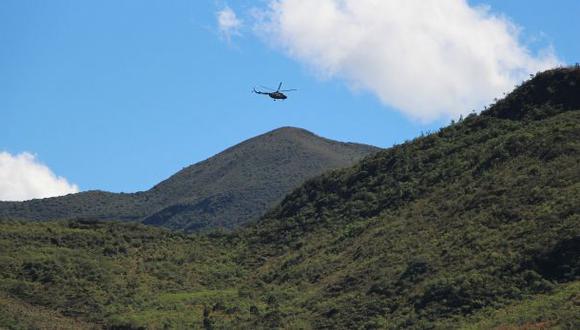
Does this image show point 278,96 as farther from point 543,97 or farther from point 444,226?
point 543,97

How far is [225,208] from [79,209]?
105 ft

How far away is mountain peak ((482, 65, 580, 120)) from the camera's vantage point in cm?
8575

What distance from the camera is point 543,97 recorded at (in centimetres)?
8900

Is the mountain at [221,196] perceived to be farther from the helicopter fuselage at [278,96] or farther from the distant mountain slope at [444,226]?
the helicopter fuselage at [278,96]

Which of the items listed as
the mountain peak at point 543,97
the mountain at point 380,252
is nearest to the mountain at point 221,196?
the mountain at point 380,252

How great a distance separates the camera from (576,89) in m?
85.5

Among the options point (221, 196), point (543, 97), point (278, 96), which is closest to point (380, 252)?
point (278, 96)

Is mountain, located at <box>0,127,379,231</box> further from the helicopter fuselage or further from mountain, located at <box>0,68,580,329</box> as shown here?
the helicopter fuselage

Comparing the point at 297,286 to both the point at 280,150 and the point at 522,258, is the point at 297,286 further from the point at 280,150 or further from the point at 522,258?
the point at 280,150

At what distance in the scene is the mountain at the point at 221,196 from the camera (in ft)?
547

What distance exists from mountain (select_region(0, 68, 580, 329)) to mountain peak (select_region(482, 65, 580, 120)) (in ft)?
0.53

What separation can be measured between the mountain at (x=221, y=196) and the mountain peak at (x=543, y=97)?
235 ft

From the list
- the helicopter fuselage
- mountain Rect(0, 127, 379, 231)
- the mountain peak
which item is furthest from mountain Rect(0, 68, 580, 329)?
mountain Rect(0, 127, 379, 231)

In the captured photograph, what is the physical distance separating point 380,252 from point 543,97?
2709 centimetres
